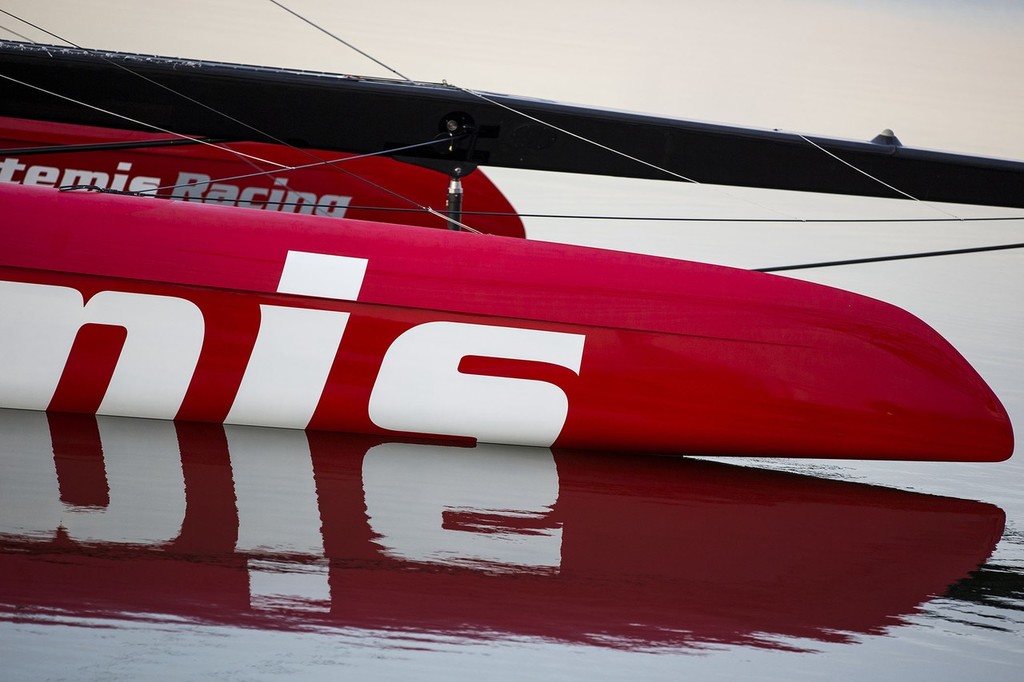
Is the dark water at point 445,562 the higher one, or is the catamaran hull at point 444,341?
the catamaran hull at point 444,341

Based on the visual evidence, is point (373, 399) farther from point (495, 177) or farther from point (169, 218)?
point (495, 177)

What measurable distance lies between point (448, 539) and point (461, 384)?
21.0 inches

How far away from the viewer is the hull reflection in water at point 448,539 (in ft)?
4.61

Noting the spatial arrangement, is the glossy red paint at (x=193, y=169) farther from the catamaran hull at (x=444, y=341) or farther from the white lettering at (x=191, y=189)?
the catamaran hull at (x=444, y=341)

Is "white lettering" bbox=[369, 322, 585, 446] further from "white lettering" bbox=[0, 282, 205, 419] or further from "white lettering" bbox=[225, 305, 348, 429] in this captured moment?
"white lettering" bbox=[0, 282, 205, 419]

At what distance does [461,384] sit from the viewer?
2164mm

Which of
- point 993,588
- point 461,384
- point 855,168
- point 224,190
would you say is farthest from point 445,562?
point 224,190

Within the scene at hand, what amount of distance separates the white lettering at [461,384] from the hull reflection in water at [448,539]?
56mm

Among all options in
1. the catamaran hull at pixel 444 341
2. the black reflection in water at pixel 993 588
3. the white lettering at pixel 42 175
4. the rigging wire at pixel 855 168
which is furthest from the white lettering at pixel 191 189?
the black reflection in water at pixel 993 588

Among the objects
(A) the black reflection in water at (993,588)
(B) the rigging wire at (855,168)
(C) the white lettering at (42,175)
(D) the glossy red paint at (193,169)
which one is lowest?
(A) the black reflection in water at (993,588)

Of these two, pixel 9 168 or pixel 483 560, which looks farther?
pixel 9 168

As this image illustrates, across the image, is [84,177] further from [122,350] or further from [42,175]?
[122,350]

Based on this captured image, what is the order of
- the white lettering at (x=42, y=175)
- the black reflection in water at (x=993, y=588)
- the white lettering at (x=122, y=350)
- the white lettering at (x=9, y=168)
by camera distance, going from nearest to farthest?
the black reflection in water at (x=993, y=588) < the white lettering at (x=122, y=350) < the white lettering at (x=9, y=168) < the white lettering at (x=42, y=175)

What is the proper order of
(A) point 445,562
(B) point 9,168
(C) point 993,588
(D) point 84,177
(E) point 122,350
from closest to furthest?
(A) point 445,562, (C) point 993,588, (E) point 122,350, (B) point 9,168, (D) point 84,177
